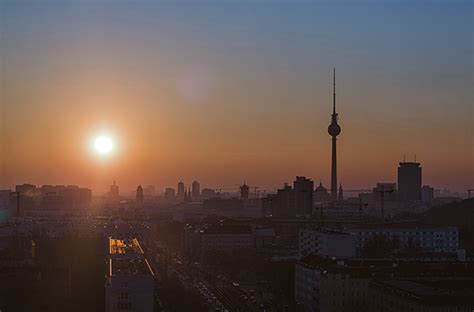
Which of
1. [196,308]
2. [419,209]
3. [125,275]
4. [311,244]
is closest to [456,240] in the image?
[311,244]

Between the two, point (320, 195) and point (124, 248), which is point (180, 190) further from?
point (124, 248)

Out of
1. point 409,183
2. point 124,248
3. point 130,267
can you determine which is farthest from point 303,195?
point 130,267

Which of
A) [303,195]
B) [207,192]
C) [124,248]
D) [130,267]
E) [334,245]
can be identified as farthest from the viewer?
[207,192]

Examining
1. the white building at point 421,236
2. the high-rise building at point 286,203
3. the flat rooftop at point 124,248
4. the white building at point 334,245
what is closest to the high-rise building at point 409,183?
the high-rise building at point 286,203

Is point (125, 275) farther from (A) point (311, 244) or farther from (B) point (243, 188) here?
(B) point (243, 188)

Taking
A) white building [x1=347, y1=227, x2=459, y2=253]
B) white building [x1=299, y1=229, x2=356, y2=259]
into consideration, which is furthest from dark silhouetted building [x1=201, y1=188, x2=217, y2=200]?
white building [x1=299, y1=229, x2=356, y2=259]

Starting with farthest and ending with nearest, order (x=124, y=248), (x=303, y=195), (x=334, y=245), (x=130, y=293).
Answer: (x=303, y=195), (x=334, y=245), (x=124, y=248), (x=130, y=293)
